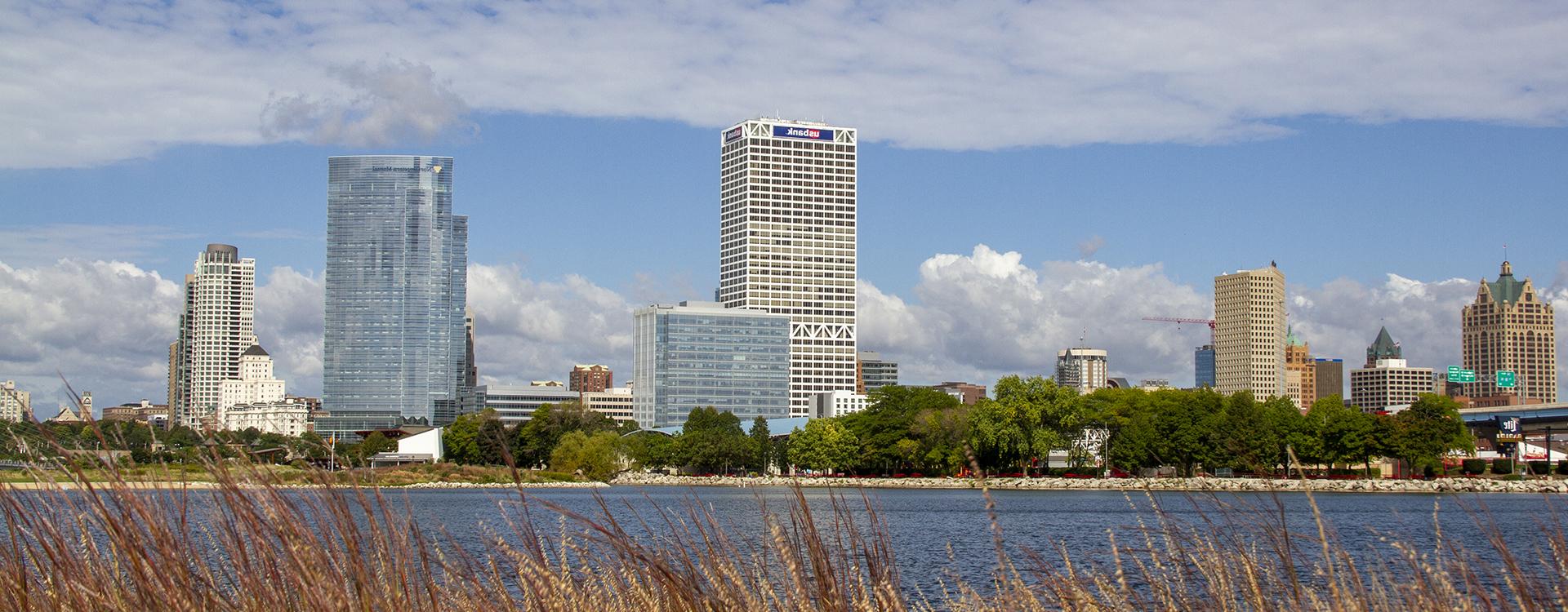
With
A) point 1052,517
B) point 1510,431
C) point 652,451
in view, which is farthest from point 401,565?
point 1510,431

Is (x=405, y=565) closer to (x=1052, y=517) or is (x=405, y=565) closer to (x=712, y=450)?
(x=1052, y=517)

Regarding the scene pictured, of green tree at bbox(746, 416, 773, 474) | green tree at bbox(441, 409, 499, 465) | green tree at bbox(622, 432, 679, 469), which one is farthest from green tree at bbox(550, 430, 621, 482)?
green tree at bbox(441, 409, 499, 465)

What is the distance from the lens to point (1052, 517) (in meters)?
58.4

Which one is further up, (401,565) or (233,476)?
(233,476)

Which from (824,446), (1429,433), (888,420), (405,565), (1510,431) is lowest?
(824,446)

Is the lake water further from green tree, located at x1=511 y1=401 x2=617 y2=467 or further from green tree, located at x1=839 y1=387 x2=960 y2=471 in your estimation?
green tree, located at x1=511 y1=401 x2=617 y2=467

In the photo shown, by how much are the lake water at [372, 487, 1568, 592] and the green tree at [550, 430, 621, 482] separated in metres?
17.4

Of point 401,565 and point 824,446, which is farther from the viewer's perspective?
point 824,446

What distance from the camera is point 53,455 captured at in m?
7.20

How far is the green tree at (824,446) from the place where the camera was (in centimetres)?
11219

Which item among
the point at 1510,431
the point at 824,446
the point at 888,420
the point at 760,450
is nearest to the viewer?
the point at 824,446

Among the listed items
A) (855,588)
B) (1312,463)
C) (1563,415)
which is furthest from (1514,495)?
(855,588)

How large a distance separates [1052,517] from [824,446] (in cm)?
5432

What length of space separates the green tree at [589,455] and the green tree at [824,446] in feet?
Result: 54.7
